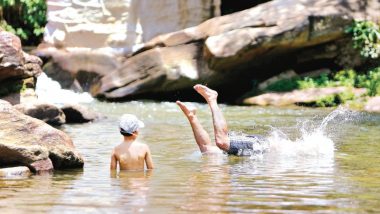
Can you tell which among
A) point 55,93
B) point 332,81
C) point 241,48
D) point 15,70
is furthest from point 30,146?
point 55,93

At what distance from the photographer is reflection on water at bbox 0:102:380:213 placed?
5.06 m

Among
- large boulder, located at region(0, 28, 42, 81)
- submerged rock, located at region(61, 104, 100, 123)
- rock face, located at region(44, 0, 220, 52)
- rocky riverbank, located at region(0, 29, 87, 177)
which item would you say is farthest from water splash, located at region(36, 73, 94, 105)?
rocky riverbank, located at region(0, 29, 87, 177)

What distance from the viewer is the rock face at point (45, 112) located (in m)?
11.9

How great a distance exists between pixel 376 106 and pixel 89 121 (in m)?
6.15

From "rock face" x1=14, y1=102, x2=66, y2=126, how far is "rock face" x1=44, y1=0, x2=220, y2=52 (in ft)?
31.2

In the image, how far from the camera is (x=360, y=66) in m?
19.2

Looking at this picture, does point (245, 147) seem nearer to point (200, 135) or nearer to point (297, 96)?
point (200, 135)

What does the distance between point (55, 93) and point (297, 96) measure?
22.4 feet

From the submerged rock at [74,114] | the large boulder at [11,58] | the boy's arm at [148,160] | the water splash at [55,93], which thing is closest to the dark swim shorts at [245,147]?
the boy's arm at [148,160]

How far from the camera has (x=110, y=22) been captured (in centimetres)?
2267

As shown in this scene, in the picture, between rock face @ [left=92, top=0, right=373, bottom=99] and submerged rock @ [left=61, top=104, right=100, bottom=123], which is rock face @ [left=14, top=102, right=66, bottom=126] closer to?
submerged rock @ [left=61, top=104, right=100, bottom=123]

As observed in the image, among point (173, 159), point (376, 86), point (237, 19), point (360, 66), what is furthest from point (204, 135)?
point (360, 66)

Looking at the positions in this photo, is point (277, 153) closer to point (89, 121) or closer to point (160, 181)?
point (160, 181)

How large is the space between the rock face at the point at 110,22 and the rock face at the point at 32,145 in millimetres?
14832
